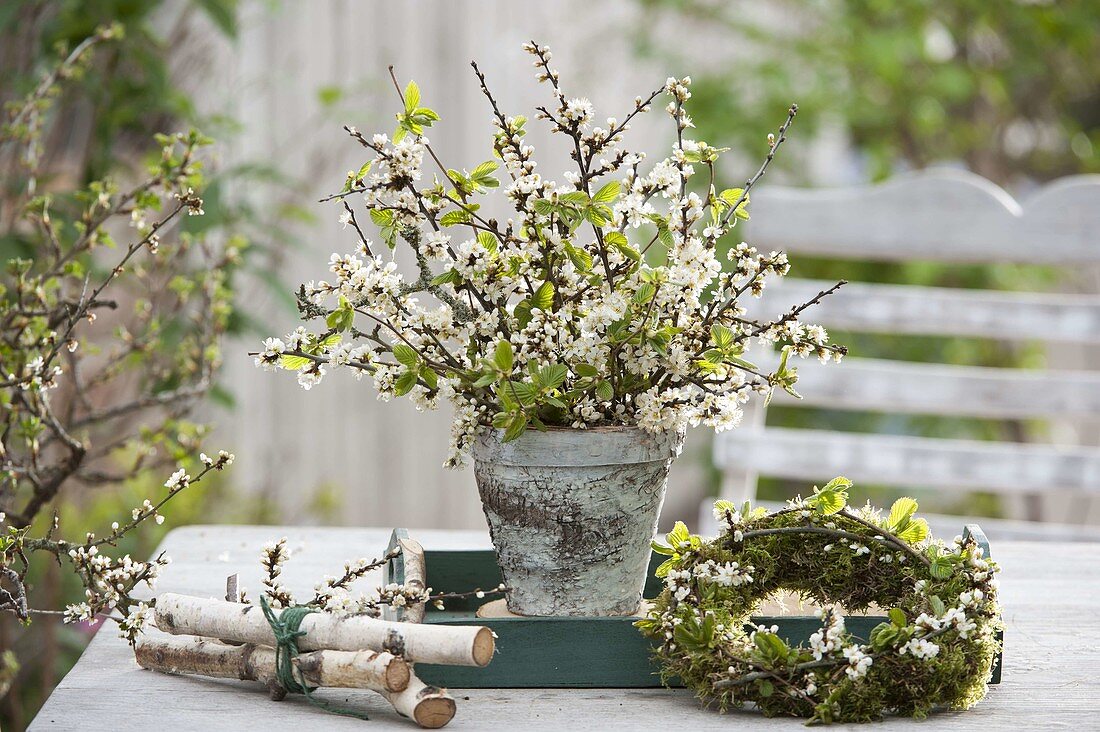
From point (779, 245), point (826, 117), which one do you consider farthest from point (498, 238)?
point (826, 117)

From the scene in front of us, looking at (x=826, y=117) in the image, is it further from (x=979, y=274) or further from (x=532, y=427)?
(x=532, y=427)

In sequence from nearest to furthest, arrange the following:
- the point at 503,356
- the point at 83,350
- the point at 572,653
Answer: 1. the point at 503,356
2. the point at 572,653
3. the point at 83,350

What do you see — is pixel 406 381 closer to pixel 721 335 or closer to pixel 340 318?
pixel 340 318

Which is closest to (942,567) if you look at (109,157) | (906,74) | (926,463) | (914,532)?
(914,532)

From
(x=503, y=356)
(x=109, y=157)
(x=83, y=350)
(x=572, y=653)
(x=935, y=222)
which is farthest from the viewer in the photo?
(x=109, y=157)

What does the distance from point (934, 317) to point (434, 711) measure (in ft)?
4.19

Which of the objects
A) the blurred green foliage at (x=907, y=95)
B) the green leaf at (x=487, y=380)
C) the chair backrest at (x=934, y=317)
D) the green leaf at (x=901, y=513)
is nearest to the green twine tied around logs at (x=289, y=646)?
the green leaf at (x=487, y=380)

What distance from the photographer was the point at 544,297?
0.82 metres

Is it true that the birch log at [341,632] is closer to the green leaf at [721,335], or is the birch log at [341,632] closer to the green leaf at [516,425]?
the green leaf at [516,425]

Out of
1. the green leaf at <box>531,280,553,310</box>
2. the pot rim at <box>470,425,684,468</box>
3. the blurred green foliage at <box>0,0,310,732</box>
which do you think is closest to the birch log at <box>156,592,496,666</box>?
the pot rim at <box>470,425,684,468</box>

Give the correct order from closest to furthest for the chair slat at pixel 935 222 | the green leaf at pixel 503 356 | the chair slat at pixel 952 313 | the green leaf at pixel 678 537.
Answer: the green leaf at pixel 503 356, the green leaf at pixel 678 537, the chair slat at pixel 935 222, the chair slat at pixel 952 313

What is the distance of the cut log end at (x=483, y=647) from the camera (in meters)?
0.76

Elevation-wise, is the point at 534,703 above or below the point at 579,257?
below

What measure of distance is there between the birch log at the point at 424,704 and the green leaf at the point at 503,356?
23 cm
